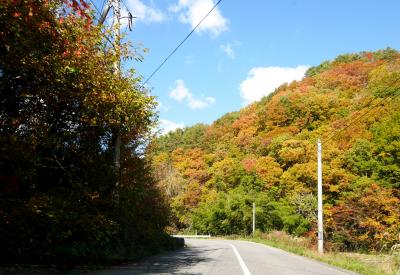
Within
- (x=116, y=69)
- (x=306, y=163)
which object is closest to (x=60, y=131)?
(x=116, y=69)

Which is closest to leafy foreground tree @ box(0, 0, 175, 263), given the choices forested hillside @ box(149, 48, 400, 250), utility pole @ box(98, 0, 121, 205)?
utility pole @ box(98, 0, 121, 205)

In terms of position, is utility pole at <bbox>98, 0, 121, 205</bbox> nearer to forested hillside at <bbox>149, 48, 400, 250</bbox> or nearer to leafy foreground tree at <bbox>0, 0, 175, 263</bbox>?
leafy foreground tree at <bbox>0, 0, 175, 263</bbox>

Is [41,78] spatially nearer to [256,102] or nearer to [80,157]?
[80,157]

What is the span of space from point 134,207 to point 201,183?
193ft

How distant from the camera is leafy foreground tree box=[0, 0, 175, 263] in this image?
28.5 feet

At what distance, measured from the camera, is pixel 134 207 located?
15.5 m

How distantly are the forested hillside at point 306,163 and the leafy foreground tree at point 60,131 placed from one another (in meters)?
20.7

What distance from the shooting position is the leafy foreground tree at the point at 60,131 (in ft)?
28.5

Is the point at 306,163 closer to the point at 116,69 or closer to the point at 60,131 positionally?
the point at 116,69

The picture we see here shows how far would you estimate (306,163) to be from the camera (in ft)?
173

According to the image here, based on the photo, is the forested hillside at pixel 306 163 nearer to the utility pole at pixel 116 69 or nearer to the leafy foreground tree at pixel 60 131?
the utility pole at pixel 116 69

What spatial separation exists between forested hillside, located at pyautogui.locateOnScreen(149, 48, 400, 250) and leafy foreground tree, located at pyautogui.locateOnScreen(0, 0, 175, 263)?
20711 mm

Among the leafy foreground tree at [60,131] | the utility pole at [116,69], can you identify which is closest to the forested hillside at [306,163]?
the utility pole at [116,69]

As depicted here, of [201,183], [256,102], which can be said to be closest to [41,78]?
[201,183]
